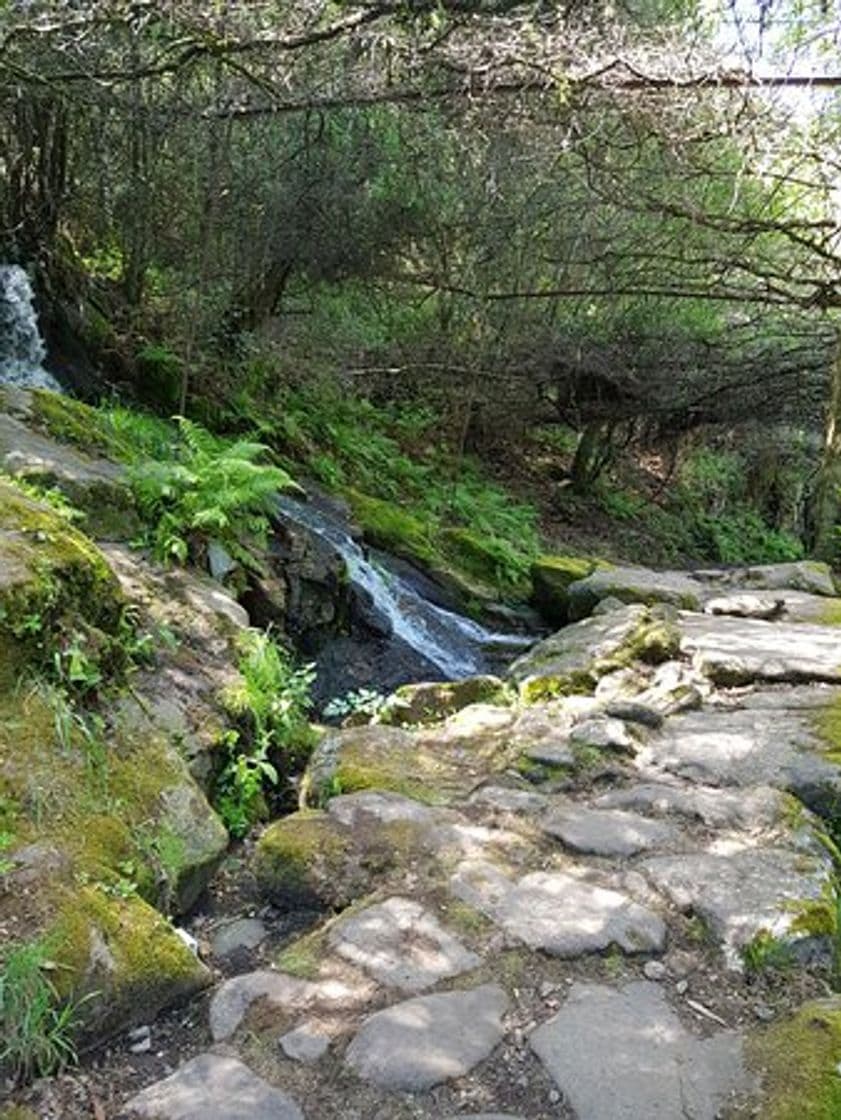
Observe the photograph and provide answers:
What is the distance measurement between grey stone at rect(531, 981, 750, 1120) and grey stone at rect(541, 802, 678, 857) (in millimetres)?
719

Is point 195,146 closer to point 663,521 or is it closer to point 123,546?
point 123,546

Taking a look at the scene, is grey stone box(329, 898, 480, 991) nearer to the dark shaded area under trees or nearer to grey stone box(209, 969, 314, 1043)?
grey stone box(209, 969, 314, 1043)

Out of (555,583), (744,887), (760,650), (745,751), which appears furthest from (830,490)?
(744,887)

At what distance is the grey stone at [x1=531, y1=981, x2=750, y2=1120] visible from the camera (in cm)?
213

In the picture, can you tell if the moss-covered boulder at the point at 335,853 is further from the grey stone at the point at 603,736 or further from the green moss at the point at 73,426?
the green moss at the point at 73,426

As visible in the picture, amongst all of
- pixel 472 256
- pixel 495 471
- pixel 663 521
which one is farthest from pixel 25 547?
pixel 663 521

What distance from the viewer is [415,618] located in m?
8.02

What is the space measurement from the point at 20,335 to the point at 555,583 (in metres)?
5.50

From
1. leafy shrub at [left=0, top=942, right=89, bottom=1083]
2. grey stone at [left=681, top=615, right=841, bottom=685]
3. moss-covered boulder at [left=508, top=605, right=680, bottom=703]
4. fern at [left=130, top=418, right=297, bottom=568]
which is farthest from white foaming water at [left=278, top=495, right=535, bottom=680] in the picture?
leafy shrub at [left=0, top=942, right=89, bottom=1083]

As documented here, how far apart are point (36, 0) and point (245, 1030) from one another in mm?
6487

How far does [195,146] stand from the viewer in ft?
28.7

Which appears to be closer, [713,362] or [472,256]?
[472,256]

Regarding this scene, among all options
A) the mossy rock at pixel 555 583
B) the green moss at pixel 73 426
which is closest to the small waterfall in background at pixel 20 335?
the green moss at pixel 73 426

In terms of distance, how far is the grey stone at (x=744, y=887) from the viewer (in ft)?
9.07
